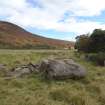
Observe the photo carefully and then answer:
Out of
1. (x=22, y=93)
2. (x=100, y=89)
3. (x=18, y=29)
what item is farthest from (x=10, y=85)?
(x=18, y=29)

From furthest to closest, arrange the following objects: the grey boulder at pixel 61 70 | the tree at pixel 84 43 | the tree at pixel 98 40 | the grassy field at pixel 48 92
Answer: the tree at pixel 84 43 < the tree at pixel 98 40 < the grey boulder at pixel 61 70 < the grassy field at pixel 48 92

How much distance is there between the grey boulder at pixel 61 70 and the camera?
12952mm

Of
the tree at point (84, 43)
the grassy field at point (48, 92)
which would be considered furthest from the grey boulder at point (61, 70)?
the tree at point (84, 43)

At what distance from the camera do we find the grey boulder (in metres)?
13.0

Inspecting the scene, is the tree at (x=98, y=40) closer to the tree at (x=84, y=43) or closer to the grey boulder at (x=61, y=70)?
the tree at (x=84, y=43)

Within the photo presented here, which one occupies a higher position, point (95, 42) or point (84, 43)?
point (95, 42)

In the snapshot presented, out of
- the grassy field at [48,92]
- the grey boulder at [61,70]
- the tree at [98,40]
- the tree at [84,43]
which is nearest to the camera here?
the grassy field at [48,92]

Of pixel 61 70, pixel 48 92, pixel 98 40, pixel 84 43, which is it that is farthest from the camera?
pixel 84 43

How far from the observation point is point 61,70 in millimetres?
13102

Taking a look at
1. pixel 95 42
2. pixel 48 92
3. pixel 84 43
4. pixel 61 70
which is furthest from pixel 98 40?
pixel 48 92

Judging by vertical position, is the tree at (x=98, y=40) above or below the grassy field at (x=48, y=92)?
above

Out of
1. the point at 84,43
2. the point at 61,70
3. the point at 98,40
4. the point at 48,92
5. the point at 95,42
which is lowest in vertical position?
the point at 48,92

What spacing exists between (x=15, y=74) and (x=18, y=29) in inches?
4273

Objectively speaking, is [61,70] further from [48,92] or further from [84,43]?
[84,43]
